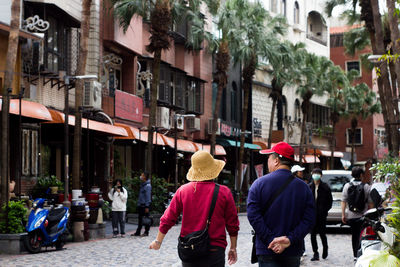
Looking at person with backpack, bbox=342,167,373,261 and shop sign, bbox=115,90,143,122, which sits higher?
shop sign, bbox=115,90,143,122

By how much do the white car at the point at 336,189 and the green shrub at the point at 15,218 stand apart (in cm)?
1003

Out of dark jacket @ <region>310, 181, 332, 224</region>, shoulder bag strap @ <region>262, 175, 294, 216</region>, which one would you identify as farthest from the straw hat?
dark jacket @ <region>310, 181, 332, 224</region>

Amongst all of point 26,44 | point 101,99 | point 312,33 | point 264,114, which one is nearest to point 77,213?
point 26,44

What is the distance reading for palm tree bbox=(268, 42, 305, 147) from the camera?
46.2 m

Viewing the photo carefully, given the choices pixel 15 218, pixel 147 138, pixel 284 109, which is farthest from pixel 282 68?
pixel 15 218

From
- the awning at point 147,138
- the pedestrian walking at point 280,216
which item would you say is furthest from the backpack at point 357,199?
the awning at point 147,138

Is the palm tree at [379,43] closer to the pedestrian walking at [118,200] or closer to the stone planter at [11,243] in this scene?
the pedestrian walking at [118,200]

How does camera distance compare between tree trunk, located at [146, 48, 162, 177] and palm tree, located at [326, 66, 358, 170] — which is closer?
→ tree trunk, located at [146, 48, 162, 177]

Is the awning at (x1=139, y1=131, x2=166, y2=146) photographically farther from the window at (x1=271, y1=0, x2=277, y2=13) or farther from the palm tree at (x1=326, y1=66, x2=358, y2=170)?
the window at (x1=271, y1=0, x2=277, y2=13)

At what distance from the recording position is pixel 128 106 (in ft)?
111

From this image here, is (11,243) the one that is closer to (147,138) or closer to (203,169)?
(203,169)

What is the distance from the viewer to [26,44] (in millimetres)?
24125

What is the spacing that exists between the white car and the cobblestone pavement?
2774mm

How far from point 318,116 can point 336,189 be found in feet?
159
